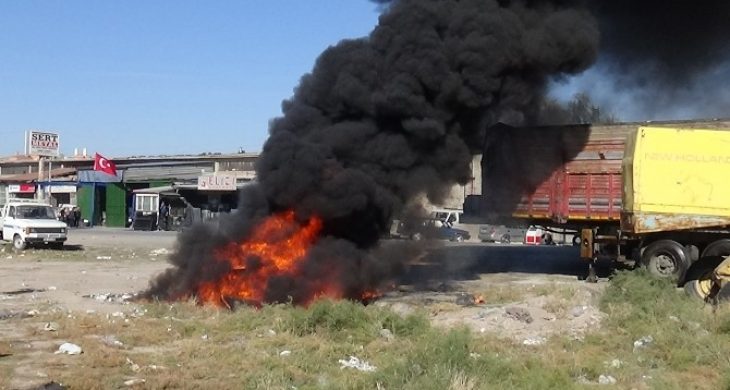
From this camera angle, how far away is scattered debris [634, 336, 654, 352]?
1011cm

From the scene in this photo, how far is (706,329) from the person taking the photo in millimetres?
10648

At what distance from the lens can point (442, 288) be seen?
16.8 metres

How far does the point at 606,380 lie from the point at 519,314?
392 centimetres

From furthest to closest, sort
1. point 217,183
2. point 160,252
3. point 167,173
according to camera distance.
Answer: point 167,173
point 217,183
point 160,252

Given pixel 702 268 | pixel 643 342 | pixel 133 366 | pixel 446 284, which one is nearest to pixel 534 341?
pixel 643 342

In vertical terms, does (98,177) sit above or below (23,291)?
above

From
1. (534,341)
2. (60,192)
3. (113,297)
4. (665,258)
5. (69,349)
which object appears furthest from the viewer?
(60,192)

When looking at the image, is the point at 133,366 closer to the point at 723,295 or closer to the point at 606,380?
the point at 606,380

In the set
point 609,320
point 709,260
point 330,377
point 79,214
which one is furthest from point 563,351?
point 79,214

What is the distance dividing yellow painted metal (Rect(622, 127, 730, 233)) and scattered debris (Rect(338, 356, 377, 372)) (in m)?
9.30

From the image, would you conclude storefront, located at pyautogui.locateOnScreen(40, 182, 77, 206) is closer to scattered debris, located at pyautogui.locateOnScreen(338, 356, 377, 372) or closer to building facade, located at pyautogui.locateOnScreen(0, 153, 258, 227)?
building facade, located at pyautogui.locateOnScreen(0, 153, 258, 227)

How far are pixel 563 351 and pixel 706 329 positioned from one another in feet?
7.19

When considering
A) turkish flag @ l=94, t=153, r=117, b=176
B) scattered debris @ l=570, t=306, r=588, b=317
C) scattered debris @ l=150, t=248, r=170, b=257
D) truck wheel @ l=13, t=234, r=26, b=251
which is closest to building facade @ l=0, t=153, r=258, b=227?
turkish flag @ l=94, t=153, r=117, b=176

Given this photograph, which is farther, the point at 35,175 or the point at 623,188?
the point at 35,175
